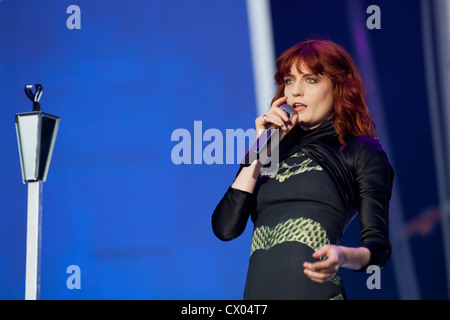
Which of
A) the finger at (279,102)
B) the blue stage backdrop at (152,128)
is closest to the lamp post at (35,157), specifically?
the finger at (279,102)

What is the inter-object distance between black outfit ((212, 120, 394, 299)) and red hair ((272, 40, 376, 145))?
0.05 meters

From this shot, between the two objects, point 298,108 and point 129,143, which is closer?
point 298,108

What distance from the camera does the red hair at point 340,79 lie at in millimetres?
1483

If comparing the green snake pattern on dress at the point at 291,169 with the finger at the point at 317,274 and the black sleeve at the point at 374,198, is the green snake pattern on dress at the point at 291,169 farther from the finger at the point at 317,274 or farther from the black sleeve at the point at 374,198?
the finger at the point at 317,274

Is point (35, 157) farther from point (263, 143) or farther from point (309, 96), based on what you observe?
point (309, 96)

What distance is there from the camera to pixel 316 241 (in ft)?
4.31

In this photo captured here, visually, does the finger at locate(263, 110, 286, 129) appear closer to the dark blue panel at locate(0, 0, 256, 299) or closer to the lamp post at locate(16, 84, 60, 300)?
the lamp post at locate(16, 84, 60, 300)

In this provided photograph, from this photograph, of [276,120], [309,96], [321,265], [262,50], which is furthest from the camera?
[262,50]

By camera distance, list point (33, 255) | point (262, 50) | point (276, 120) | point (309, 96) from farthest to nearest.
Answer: point (262, 50)
point (309, 96)
point (276, 120)
point (33, 255)

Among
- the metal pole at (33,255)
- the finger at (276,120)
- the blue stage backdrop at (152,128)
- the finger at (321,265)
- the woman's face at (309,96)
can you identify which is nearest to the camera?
the finger at (321,265)

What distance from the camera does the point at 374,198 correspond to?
1.33 meters

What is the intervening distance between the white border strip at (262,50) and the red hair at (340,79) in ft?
3.82

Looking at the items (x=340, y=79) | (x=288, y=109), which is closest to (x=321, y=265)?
(x=288, y=109)

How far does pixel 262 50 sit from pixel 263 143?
1513 millimetres
